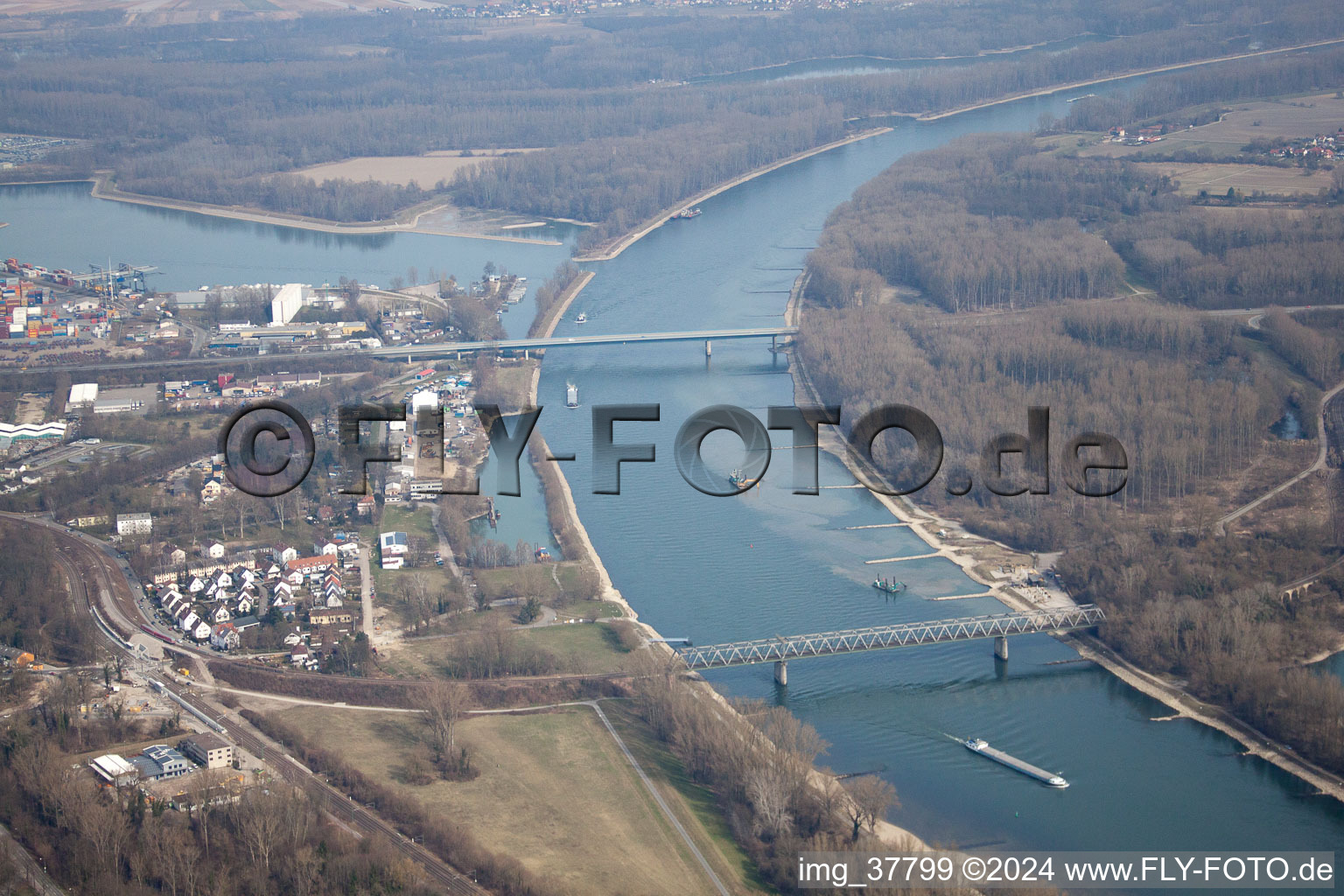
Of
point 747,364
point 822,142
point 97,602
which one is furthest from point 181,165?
point 97,602

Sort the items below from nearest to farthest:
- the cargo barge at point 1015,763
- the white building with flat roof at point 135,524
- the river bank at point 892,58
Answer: the cargo barge at point 1015,763 < the white building with flat roof at point 135,524 < the river bank at point 892,58

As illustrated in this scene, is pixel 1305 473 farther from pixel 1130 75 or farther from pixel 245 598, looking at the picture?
pixel 1130 75

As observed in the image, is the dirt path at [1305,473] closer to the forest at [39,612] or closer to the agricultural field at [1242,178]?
the agricultural field at [1242,178]

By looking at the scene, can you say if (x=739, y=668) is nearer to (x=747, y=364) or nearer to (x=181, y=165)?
(x=747, y=364)

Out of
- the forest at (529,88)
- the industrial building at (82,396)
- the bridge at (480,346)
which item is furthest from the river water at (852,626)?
the forest at (529,88)

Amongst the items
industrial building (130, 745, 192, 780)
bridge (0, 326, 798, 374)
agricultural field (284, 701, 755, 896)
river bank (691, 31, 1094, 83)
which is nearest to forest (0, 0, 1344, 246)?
river bank (691, 31, 1094, 83)

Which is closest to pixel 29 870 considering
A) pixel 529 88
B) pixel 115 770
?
pixel 115 770
